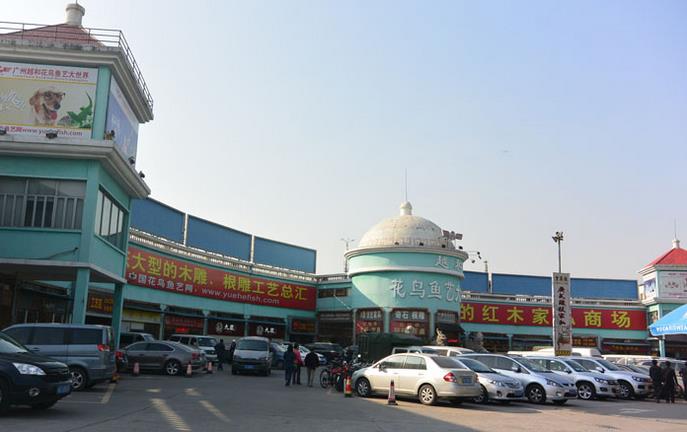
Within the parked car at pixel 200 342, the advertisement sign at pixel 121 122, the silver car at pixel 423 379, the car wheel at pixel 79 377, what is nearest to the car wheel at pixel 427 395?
the silver car at pixel 423 379

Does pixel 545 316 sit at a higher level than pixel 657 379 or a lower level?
higher

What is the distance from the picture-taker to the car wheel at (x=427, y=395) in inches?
708

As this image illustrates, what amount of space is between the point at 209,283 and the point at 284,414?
95.0ft

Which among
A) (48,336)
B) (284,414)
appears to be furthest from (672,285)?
(48,336)

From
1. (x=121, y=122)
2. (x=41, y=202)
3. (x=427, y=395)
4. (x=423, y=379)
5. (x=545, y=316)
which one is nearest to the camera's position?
(x=427, y=395)

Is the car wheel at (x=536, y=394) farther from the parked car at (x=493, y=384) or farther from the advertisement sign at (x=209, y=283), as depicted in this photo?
the advertisement sign at (x=209, y=283)

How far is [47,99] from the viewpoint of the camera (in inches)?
906

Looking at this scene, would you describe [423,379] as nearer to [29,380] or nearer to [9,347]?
[29,380]

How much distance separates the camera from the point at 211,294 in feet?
140

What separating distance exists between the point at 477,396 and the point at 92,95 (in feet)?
53.3

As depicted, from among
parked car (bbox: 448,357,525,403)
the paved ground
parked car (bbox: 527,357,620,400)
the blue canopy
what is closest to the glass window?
the paved ground

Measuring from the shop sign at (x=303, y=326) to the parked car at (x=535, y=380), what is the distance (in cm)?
2910

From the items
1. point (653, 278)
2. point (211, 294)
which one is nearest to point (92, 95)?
point (211, 294)

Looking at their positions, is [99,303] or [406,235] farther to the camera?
[406,235]
